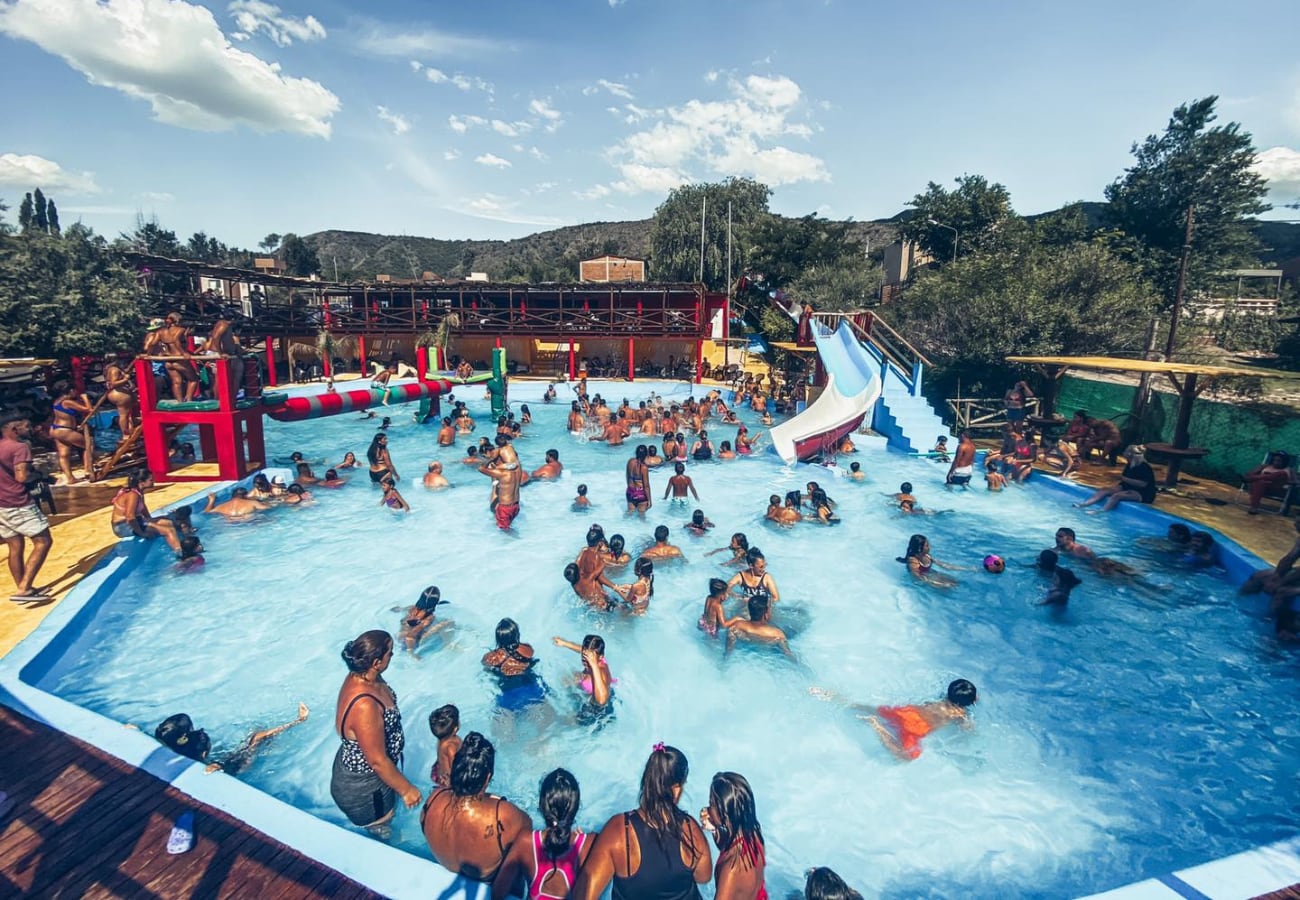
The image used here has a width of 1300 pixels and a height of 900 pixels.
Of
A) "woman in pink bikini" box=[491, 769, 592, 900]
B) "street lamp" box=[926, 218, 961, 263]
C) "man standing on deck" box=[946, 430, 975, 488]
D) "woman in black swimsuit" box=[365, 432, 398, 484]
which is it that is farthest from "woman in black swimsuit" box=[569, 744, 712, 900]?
"street lamp" box=[926, 218, 961, 263]

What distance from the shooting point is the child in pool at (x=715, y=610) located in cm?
695

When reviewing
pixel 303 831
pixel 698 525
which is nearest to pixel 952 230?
pixel 698 525

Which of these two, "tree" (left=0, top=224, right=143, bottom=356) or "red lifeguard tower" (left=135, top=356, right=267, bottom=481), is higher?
"tree" (left=0, top=224, right=143, bottom=356)

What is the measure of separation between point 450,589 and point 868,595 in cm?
589

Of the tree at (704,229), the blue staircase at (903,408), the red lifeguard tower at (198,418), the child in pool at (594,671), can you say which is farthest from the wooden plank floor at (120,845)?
the tree at (704,229)

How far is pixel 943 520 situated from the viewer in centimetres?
1129

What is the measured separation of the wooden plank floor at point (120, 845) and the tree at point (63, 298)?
40.6 ft

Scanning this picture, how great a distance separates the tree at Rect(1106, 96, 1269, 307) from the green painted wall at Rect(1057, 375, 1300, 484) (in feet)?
47.7

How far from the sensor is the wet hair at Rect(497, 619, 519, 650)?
5.47 meters

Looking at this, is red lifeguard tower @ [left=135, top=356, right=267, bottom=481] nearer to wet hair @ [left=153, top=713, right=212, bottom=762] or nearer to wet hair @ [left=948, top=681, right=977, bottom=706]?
wet hair @ [left=153, top=713, right=212, bottom=762]

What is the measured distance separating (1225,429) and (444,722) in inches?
601

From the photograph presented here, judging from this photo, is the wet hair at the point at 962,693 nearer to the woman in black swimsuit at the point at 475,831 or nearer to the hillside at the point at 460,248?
the woman in black swimsuit at the point at 475,831

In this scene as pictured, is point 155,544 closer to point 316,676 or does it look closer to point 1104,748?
point 316,676

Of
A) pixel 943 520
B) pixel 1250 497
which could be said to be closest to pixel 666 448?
pixel 943 520
